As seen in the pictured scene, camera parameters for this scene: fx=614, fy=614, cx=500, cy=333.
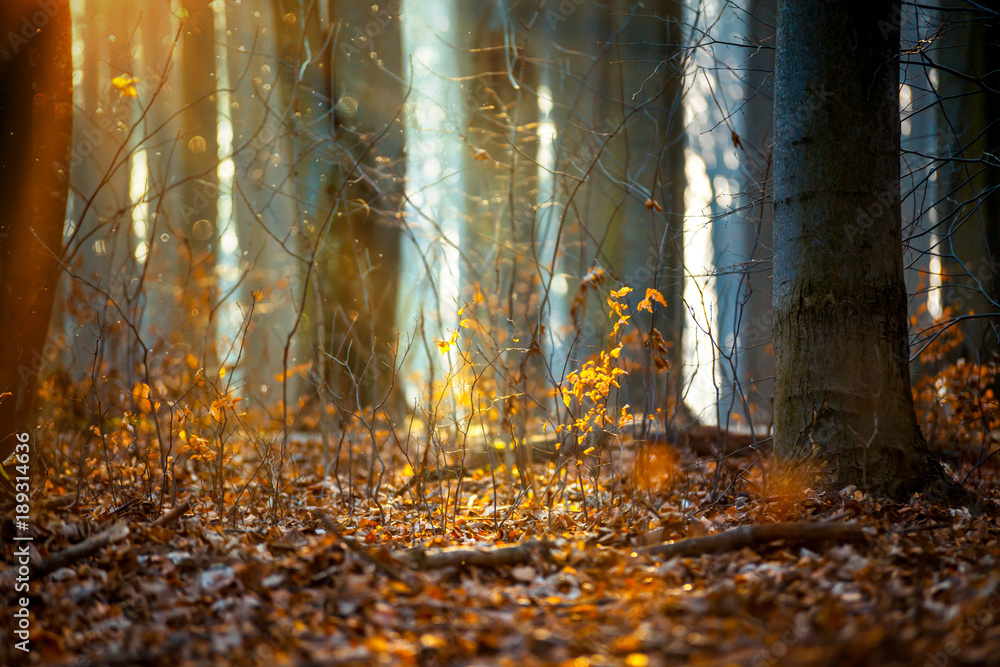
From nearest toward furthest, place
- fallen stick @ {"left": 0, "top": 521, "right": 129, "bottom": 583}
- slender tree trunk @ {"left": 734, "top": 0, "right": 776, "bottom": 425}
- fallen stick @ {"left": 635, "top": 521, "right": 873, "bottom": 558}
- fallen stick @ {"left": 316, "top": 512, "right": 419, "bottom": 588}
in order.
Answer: fallen stick @ {"left": 316, "top": 512, "right": 419, "bottom": 588} < fallen stick @ {"left": 0, "top": 521, "right": 129, "bottom": 583} < fallen stick @ {"left": 635, "top": 521, "right": 873, "bottom": 558} < slender tree trunk @ {"left": 734, "top": 0, "right": 776, "bottom": 425}

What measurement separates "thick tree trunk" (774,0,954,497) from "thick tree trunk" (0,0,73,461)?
4.12 m

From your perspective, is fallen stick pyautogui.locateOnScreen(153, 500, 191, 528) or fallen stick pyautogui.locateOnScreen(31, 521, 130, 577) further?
fallen stick pyautogui.locateOnScreen(153, 500, 191, 528)

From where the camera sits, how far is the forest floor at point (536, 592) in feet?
5.97

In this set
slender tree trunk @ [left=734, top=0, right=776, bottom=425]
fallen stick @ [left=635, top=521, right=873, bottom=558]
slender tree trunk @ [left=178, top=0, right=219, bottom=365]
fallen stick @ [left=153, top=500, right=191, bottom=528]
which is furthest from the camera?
slender tree trunk @ [left=178, top=0, right=219, bottom=365]

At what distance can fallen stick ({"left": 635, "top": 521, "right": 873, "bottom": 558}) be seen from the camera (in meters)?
2.63

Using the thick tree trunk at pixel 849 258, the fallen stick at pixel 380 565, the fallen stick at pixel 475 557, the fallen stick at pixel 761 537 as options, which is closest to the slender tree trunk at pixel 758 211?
the thick tree trunk at pixel 849 258

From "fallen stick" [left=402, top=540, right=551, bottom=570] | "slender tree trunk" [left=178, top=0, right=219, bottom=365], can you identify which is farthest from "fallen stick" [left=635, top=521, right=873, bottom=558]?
"slender tree trunk" [left=178, top=0, right=219, bottom=365]

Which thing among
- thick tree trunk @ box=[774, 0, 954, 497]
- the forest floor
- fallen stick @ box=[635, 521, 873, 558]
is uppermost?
thick tree trunk @ box=[774, 0, 954, 497]

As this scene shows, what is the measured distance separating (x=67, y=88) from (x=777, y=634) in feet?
14.5

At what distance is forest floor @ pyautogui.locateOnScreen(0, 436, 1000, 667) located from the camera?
71.6 inches

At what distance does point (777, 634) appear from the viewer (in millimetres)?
1856

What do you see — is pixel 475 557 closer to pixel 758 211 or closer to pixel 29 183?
pixel 29 183

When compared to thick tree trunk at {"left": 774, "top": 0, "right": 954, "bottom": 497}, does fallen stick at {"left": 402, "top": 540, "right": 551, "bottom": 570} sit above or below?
below

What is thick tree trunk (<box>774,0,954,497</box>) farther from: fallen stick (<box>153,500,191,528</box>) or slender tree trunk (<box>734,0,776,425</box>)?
fallen stick (<box>153,500,191,528</box>)
